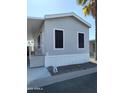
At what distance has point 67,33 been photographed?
13.7 m

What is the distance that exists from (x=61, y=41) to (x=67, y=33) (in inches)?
34.5

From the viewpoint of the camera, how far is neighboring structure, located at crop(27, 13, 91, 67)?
12.5m

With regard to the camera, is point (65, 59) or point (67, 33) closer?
point (65, 59)

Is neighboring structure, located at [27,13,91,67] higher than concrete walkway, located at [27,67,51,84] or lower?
higher

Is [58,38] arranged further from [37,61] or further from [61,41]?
[37,61]

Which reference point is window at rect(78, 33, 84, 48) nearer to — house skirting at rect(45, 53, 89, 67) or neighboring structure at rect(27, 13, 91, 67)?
neighboring structure at rect(27, 13, 91, 67)

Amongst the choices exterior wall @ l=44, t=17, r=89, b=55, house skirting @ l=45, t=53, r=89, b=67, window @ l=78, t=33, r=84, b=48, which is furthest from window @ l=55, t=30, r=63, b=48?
window @ l=78, t=33, r=84, b=48

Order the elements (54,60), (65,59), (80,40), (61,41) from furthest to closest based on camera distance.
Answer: (80,40) < (65,59) < (61,41) < (54,60)

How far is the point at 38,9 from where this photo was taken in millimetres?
14805

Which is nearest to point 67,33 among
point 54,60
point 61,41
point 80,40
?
point 61,41

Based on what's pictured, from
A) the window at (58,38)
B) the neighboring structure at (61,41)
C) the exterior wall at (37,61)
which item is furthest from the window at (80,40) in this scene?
the exterior wall at (37,61)

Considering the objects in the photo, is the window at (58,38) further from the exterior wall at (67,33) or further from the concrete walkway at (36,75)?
the concrete walkway at (36,75)

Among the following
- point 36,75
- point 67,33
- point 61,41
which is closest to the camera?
point 36,75
